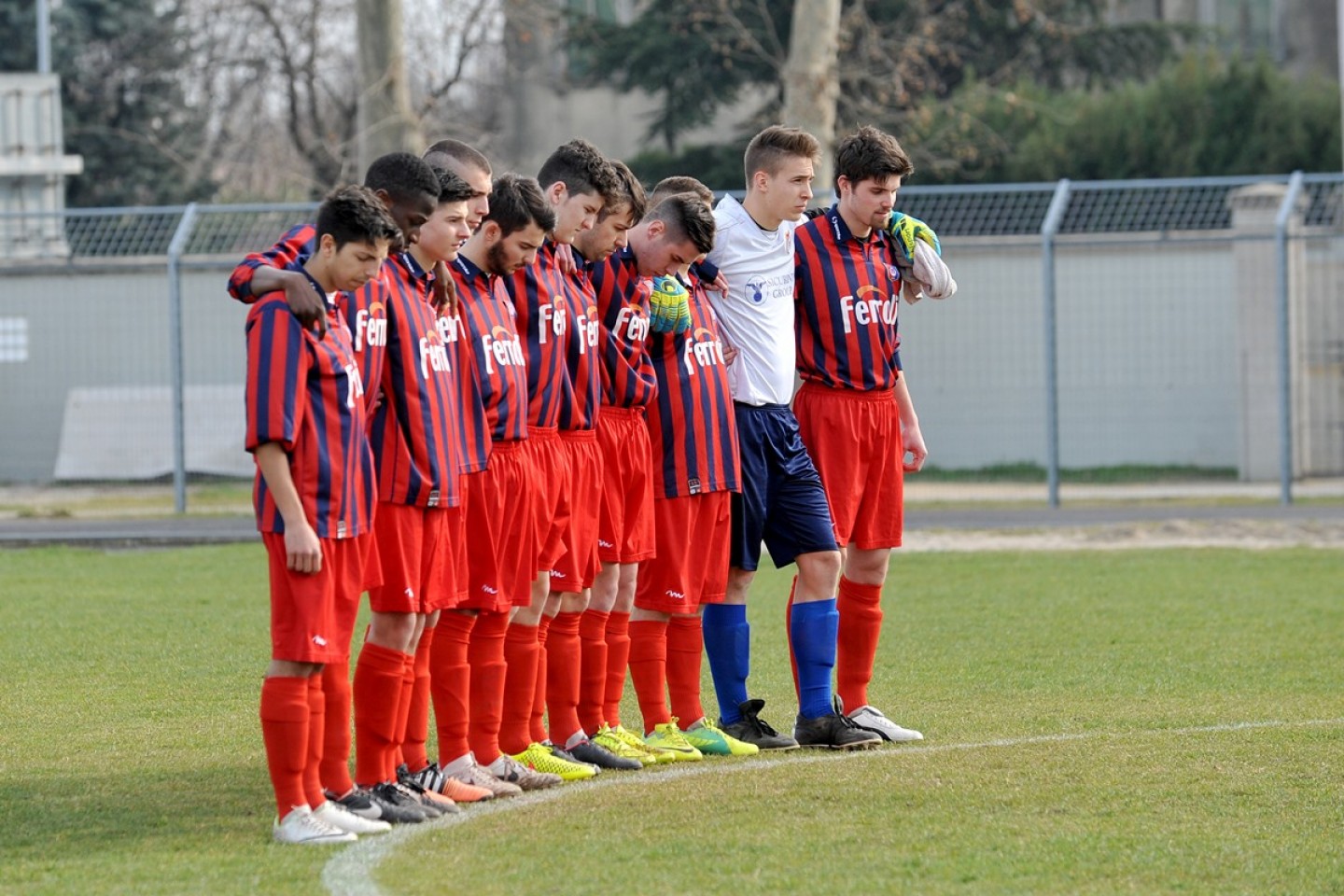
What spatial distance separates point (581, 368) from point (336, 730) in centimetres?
157

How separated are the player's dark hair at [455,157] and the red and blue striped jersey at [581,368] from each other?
2.04 feet

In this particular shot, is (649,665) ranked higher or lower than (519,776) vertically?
higher

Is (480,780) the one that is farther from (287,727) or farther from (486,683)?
(287,727)

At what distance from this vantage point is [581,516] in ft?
21.4

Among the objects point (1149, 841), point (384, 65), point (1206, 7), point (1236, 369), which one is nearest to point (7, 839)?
point (1149, 841)

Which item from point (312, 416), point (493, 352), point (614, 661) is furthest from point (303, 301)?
point (614, 661)

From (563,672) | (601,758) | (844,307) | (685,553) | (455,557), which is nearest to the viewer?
(455,557)

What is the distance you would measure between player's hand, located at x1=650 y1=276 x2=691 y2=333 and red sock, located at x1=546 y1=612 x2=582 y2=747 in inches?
42.2

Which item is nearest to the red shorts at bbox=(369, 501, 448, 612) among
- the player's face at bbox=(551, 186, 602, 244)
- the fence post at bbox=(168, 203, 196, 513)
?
the player's face at bbox=(551, 186, 602, 244)

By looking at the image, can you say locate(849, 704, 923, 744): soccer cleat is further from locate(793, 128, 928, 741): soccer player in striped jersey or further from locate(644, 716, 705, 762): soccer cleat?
locate(644, 716, 705, 762): soccer cleat

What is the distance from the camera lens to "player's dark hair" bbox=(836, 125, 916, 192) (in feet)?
23.9

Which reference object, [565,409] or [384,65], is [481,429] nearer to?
[565,409]

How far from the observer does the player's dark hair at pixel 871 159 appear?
23.9 feet

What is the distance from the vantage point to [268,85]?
3709 centimetres
